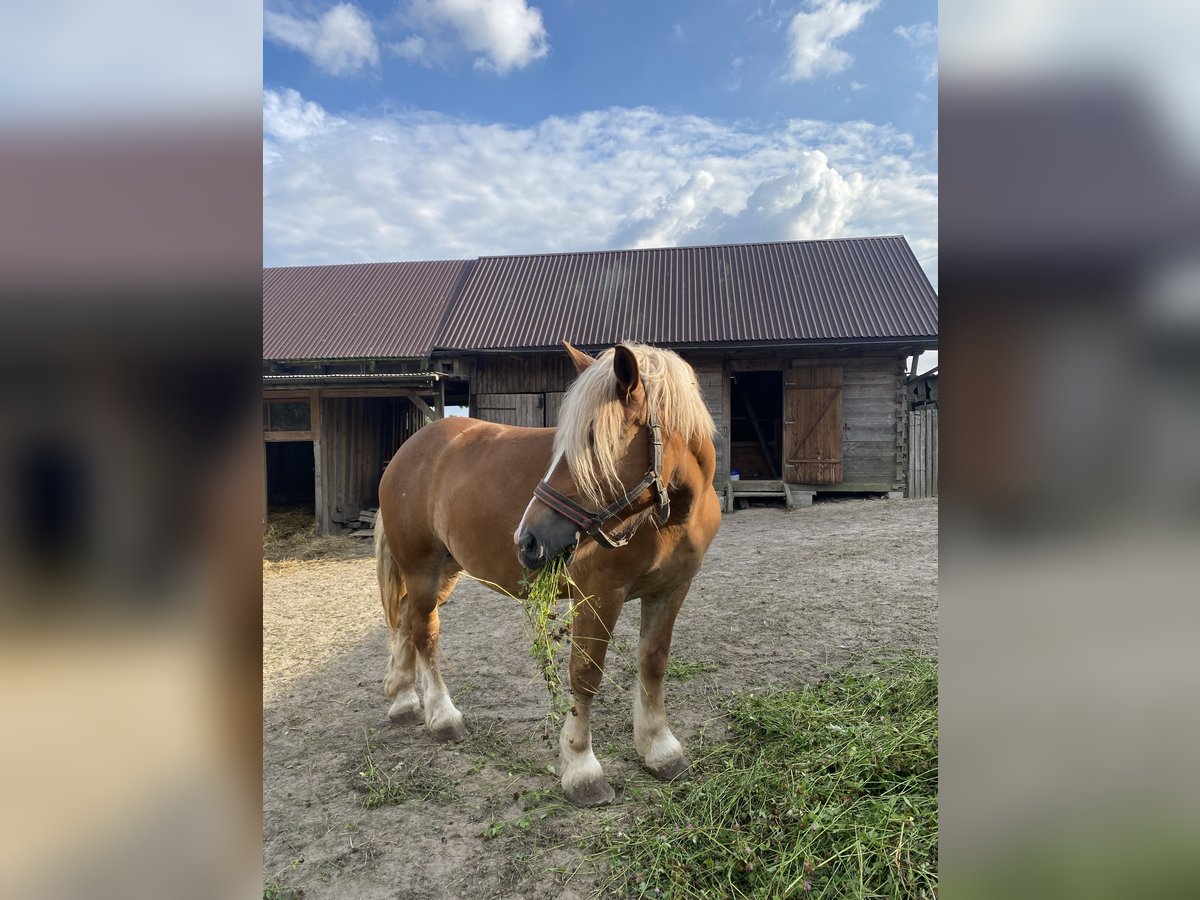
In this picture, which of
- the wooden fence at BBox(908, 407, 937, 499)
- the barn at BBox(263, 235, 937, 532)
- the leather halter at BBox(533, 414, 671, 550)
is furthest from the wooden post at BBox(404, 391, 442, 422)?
the wooden fence at BBox(908, 407, 937, 499)

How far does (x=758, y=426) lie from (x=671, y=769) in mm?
11925

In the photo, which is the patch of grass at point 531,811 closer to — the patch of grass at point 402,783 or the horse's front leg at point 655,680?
the patch of grass at point 402,783

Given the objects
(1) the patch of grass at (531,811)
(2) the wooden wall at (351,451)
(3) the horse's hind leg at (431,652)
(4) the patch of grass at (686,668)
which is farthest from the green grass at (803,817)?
(2) the wooden wall at (351,451)

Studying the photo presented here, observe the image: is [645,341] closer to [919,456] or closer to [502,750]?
[919,456]

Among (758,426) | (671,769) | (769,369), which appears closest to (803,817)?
(671,769)

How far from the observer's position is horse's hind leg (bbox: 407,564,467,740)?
3133 millimetres

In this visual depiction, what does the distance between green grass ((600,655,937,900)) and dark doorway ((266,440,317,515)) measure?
12687mm

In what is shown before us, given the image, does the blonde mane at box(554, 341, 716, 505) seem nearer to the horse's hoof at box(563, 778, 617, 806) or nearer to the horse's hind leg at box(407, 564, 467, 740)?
the horse's hoof at box(563, 778, 617, 806)

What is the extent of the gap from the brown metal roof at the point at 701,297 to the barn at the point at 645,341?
50 millimetres

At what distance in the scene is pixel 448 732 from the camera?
3.12m

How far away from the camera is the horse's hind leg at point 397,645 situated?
11.1ft

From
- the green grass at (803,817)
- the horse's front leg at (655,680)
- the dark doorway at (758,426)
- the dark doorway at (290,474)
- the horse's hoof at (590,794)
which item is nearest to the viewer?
the green grass at (803,817)
